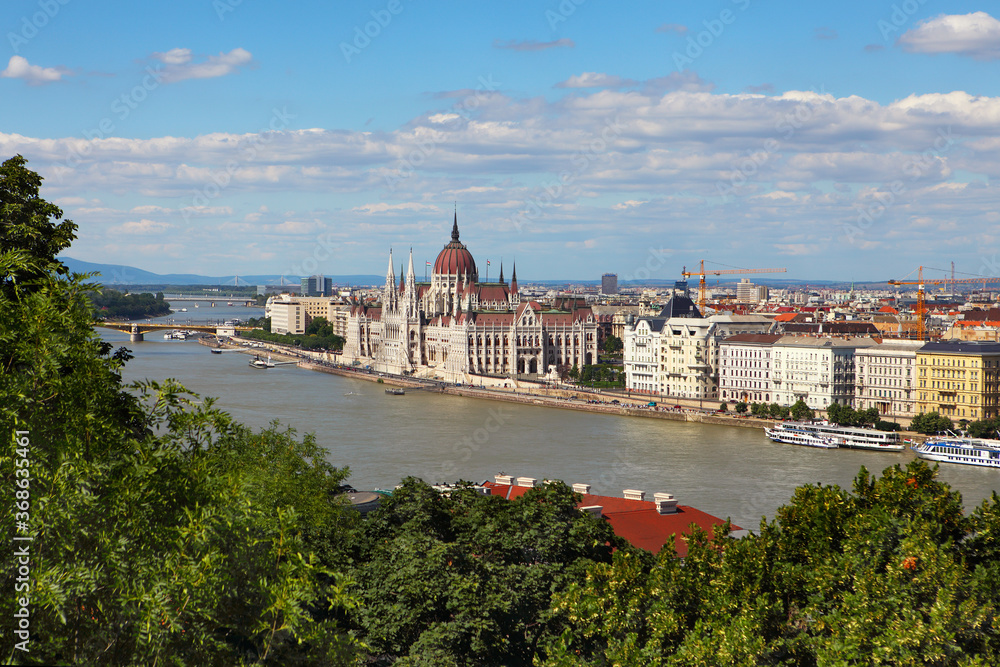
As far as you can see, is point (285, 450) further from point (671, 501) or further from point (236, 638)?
point (236, 638)

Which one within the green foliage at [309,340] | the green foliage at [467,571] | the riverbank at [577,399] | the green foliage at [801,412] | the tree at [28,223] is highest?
A: the tree at [28,223]

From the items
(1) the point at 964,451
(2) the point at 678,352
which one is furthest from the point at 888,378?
(2) the point at 678,352

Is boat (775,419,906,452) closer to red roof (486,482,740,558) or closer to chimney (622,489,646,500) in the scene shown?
chimney (622,489,646,500)

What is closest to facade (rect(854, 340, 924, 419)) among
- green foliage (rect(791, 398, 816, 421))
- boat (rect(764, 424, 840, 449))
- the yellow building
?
the yellow building

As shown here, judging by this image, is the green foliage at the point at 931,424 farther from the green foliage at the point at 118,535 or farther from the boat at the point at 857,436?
the green foliage at the point at 118,535

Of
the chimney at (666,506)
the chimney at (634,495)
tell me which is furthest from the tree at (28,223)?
the chimney at (634,495)

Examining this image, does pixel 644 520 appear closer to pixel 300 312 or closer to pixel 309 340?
pixel 309 340

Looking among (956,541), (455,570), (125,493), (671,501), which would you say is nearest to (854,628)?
(956,541)

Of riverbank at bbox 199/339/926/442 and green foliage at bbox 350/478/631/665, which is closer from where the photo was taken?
green foliage at bbox 350/478/631/665
